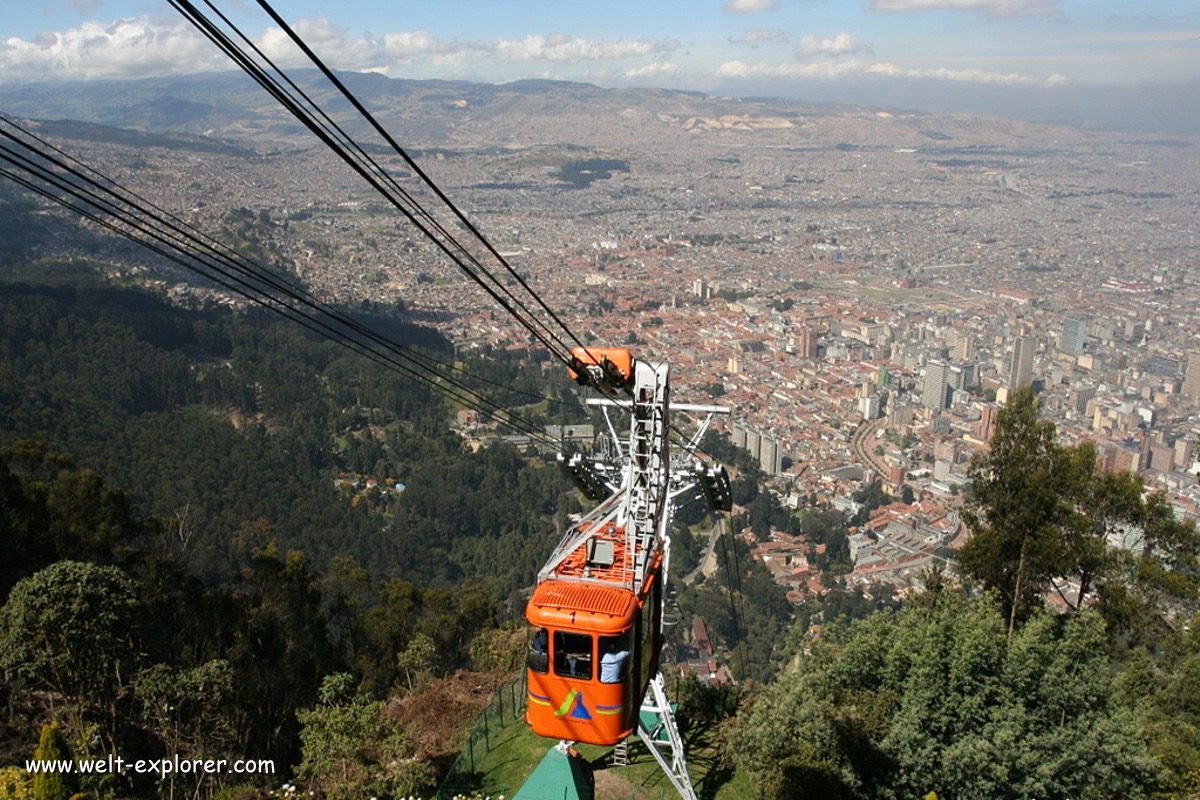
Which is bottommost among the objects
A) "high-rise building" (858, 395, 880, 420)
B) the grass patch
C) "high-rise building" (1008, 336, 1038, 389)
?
"high-rise building" (858, 395, 880, 420)

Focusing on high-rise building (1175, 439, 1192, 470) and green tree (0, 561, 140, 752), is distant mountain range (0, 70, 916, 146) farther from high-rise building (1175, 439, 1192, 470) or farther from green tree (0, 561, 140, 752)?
green tree (0, 561, 140, 752)

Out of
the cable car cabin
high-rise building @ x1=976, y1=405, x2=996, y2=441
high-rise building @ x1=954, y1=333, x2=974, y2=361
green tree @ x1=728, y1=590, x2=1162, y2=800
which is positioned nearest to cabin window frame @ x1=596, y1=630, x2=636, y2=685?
the cable car cabin

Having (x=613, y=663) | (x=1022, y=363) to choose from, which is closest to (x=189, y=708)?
(x=613, y=663)

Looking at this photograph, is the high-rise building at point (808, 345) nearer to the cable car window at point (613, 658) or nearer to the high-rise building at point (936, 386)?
the high-rise building at point (936, 386)

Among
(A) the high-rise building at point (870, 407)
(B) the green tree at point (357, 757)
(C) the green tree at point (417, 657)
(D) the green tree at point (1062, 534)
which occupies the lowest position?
(A) the high-rise building at point (870, 407)

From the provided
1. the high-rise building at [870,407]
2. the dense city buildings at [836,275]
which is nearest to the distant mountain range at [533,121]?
the dense city buildings at [836,275]

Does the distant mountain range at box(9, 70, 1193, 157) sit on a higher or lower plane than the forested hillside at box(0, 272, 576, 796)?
higher

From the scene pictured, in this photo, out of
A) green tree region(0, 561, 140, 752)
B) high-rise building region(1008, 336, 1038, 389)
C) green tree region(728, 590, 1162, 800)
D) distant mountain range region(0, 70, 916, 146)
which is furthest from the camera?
distant mountain range region(0, 70, 916, 146)
